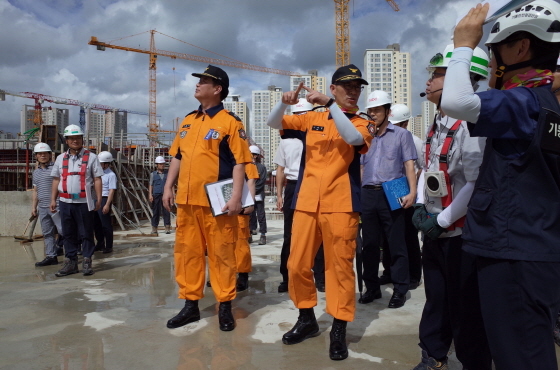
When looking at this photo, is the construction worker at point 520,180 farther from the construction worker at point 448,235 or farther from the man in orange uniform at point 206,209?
the man in orange uniform at point 206,209

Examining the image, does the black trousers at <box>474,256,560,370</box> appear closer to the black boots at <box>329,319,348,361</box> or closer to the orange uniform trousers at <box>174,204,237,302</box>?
the black boots at <box>329,319,348,361</box>

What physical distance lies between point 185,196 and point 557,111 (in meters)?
2.70

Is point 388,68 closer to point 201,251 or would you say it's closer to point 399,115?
point 399,115

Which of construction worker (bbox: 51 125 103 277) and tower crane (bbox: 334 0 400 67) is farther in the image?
tower crane (bbox: 334 0 400 67)

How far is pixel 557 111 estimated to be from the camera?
5.10 ft

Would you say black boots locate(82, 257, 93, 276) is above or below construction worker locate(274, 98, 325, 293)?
below

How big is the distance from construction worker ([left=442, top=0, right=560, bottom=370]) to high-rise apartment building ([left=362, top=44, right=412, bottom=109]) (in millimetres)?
73877

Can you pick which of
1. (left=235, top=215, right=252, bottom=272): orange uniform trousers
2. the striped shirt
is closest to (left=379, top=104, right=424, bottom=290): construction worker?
(left=235, top=215, right=252, bottom=272): orange uniform trousers

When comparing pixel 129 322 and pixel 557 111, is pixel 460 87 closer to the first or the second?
pixel 557 111

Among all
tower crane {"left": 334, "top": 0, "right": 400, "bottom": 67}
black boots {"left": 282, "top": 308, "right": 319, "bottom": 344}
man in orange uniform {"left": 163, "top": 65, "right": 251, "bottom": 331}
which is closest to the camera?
black boots {"left": 282, "top": 308, "right": 319, "bottom": 344}

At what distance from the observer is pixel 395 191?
4086 millimetres

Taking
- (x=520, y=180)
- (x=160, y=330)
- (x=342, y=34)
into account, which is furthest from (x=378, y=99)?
(x=342, y=34)

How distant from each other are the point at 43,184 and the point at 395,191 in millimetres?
5390

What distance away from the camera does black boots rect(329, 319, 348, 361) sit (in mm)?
Answer: 2846
